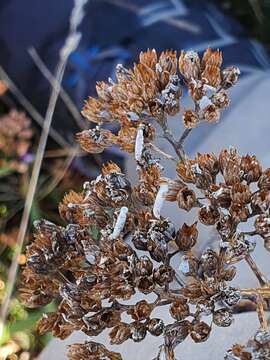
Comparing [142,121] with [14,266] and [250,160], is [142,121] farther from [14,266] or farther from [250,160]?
[14,266]

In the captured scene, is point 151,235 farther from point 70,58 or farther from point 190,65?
point 70,58

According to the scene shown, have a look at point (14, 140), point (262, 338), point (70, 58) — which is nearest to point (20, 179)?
point (14, 140)

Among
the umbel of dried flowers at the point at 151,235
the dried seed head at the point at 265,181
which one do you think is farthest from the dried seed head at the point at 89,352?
the dried seed head at the point at 265,181

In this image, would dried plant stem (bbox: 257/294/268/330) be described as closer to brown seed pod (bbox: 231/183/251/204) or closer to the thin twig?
brown seed pod (bbox: 231/183/251/204)

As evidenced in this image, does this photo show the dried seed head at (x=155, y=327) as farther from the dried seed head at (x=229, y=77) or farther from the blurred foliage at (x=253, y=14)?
the blurred foliage at (x=253, y=14)

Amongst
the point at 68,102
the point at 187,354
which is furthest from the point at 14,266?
the point at 68,102

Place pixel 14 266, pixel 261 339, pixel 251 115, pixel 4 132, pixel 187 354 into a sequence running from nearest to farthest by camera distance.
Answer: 1. pixel 261 339
2. pixel 187 354
3. pixel 14 266
4. pixel 251 115
5. pixel 4 132

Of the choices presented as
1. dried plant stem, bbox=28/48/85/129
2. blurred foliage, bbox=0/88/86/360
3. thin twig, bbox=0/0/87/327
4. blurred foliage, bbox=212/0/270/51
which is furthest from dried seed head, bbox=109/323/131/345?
blurred foliage, bbox=212/0/270/51
